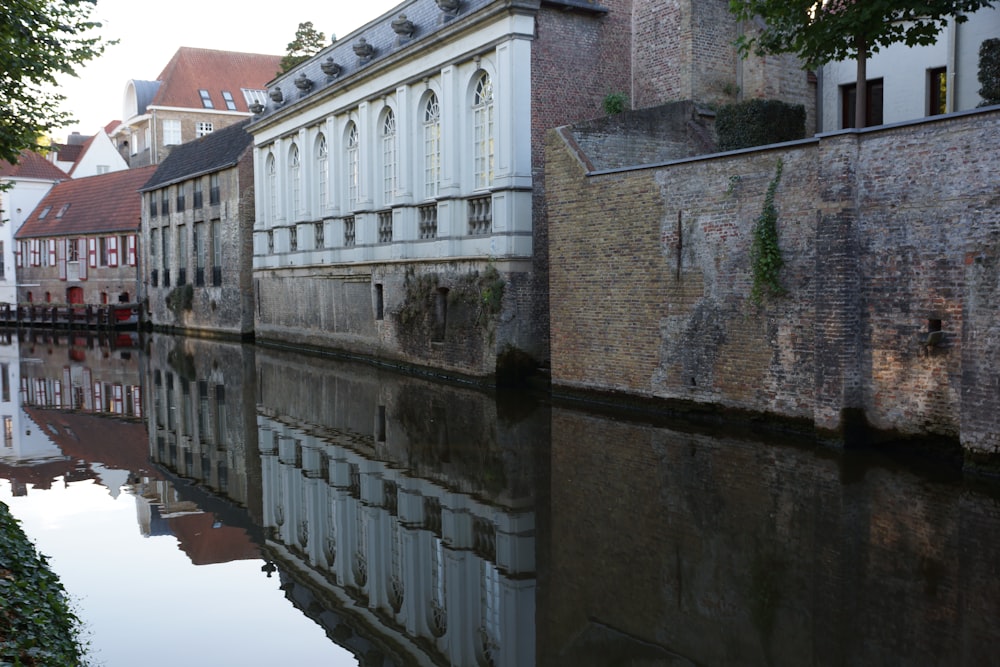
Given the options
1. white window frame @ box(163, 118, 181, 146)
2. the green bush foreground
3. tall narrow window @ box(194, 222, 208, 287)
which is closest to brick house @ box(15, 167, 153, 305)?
white window frame @ box(163, 118, 181, 146)

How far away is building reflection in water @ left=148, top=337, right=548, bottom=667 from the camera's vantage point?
661 centimetres

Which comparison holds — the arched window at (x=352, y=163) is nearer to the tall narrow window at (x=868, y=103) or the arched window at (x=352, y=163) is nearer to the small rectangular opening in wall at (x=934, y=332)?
the tall narrow window at (x=868, y=103)

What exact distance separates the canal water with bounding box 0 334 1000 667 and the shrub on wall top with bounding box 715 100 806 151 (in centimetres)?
587

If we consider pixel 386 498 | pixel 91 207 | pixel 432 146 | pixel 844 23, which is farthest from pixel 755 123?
pixel 91 207

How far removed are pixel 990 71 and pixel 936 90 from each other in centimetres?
323

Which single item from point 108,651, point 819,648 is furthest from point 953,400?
point 108,651

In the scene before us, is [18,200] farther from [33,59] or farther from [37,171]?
[33,59]

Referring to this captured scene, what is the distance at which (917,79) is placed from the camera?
1947 cm

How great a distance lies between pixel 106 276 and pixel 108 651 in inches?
1858

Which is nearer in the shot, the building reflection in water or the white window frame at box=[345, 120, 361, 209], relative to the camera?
the building reflection in water

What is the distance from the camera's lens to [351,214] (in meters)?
26.3

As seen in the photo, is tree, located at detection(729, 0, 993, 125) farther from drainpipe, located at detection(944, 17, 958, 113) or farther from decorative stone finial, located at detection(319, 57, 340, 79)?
decorative stone finial, located at detection(319, 57, 340, 79)

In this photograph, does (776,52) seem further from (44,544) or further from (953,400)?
(44,544)

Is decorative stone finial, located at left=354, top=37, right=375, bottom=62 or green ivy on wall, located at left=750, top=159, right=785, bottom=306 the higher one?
decorative stone finial, located at left=354, top=37, right=375, bottom=62
